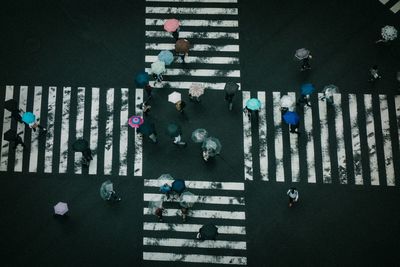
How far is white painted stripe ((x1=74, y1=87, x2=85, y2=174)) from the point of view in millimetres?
21156

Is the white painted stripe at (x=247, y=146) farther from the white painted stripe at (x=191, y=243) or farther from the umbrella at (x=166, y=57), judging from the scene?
the umbrella at (x=166, y=57)

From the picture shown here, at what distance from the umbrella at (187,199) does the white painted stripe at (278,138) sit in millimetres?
3843

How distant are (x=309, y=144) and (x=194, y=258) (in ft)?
22.7

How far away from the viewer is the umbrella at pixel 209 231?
1864cm

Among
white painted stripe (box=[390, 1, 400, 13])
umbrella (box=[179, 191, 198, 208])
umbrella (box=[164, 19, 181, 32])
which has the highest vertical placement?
white painted stripe (box=[390, 1, 400, 13])

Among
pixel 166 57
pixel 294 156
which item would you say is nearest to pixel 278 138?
pixel 294 156

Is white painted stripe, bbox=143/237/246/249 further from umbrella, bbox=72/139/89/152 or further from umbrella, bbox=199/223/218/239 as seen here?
umbrella, bbox=72/139/89/152

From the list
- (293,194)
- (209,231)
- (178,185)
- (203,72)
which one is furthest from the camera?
(203,72)

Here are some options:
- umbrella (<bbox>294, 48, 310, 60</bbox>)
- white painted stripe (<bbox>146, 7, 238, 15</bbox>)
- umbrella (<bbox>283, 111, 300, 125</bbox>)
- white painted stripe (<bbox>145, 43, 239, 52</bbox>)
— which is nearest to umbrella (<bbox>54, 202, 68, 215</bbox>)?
white painted stripe (<bbox>145, 43, 239, 52</bbox>)

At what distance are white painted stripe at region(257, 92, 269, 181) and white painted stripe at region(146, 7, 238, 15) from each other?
4380mm

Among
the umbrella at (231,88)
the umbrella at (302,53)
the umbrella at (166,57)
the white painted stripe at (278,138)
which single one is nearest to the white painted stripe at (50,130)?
the umbrella at (166,57)

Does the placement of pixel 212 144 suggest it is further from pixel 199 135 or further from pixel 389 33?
pixel 389 33

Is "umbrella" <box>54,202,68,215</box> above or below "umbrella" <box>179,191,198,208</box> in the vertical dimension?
below

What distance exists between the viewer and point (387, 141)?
21125 mm
